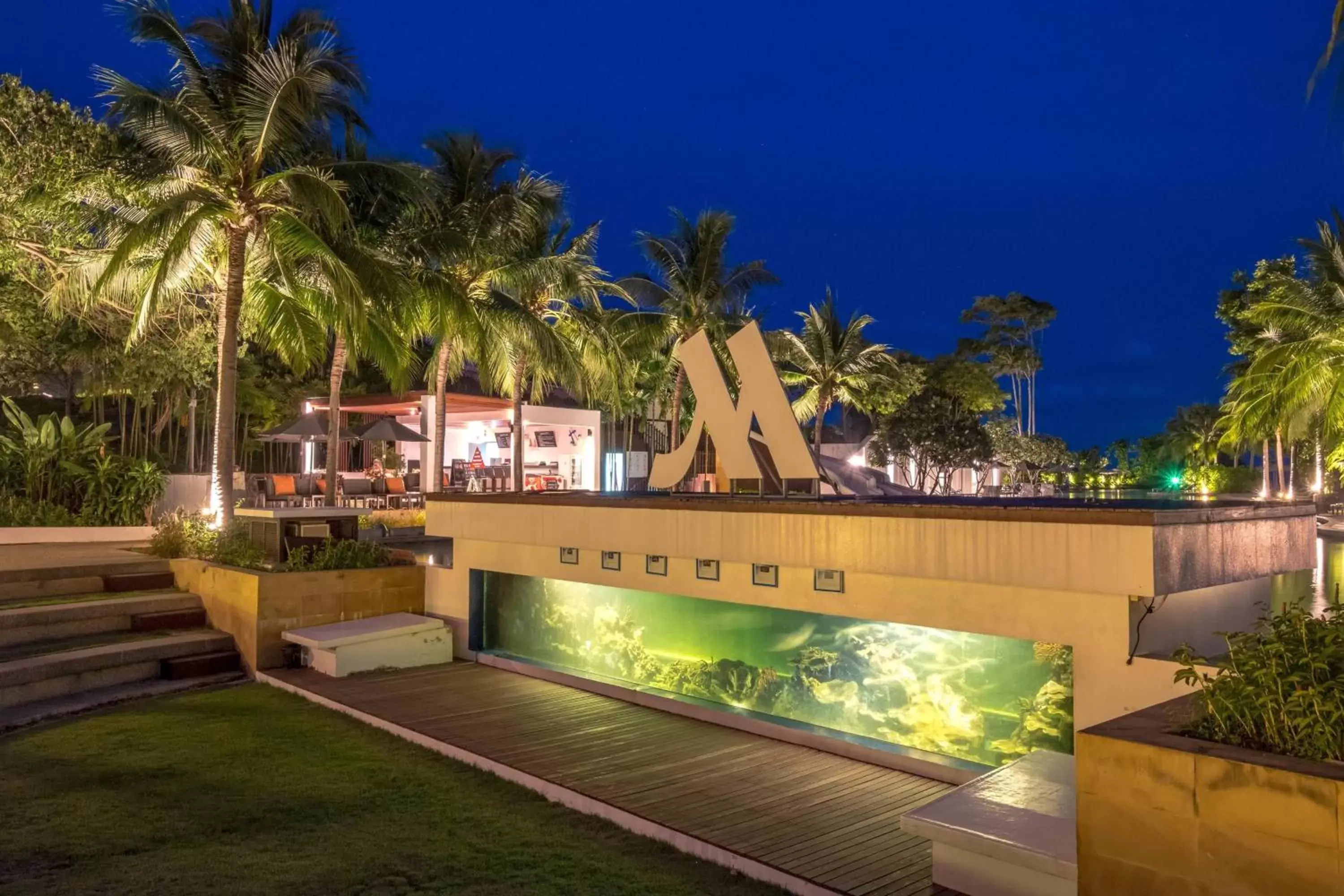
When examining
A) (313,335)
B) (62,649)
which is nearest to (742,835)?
(62,649)

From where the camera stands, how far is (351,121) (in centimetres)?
1286

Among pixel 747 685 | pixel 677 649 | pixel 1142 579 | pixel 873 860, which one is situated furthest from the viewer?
pixel 677 649

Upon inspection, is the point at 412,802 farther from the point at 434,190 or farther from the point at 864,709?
the point at 434,190

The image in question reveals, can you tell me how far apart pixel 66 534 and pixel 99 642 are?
5.87 meters

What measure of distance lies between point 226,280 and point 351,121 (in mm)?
2884

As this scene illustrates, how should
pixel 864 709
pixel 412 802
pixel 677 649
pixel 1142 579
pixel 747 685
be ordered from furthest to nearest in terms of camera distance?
1. pixel 677 649
2. pixel 747 685
3. pixel 864 709
4. pixel 412 802
5. pixel 1142 579

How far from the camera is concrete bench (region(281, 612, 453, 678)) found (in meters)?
8.89

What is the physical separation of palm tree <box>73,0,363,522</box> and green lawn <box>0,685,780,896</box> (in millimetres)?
5143

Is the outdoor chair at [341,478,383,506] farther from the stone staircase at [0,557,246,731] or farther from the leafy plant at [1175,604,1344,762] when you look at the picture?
the leafy plant at [1175,604,1344,762]

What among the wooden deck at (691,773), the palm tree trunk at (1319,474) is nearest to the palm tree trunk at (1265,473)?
the palm tree trunk at (1319,474)

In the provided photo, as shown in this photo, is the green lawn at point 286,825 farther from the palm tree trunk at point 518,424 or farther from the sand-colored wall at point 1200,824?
the palm tree trunk at point 518,424

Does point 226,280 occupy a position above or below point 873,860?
above

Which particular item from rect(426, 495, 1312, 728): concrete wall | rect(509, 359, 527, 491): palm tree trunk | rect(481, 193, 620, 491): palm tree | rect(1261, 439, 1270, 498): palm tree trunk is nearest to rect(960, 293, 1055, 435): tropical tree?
rect(1261, 439, 1270, 498): palm tree trunk

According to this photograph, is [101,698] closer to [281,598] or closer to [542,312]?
[281,598]
